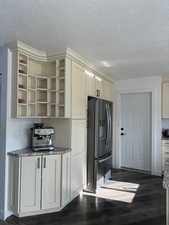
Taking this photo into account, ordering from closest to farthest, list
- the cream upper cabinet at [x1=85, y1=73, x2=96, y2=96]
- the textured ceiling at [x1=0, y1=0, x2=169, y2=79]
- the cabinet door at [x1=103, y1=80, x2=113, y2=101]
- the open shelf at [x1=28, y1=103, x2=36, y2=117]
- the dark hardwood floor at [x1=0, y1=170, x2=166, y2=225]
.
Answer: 1. the textured ceiling at [x1=0, y1=0, x2=169, y2=79]
2. the dark hardwood floor at [x1=0, y1=170, x2=166, y2=225]
3. the open shelf at [x1=28, y1=103, x2=36, y2=117]
4. the cream upper cabinet at [x1=85, y1=73, x2=96, y2=96]
5. the cabinet door at [x1=103, y1=80, x2=113, y2=101]

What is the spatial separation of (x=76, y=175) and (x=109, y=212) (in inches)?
31.0

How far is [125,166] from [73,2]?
14.2ft

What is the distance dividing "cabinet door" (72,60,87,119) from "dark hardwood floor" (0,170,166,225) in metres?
1.44

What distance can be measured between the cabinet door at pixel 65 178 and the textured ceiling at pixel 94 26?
171 centimetres

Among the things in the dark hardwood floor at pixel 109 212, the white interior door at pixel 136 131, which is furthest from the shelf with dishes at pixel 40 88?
the white interior door at pixel 136 131

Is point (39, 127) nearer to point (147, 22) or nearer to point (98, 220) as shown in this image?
point (98, 220)

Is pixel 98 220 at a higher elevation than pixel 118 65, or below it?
below

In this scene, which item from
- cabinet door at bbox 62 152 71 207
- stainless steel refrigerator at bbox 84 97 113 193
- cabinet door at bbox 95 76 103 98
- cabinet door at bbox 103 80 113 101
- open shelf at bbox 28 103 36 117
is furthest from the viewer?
cabinet door at bbox 103 80 113 101

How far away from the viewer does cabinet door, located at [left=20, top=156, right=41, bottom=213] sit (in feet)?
8.09

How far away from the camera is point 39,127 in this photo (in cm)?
288

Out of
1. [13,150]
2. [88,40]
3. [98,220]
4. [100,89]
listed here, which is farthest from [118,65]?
[98,220]

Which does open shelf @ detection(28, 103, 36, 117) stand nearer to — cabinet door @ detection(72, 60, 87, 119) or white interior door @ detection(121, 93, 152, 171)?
cabinet door @ detection(72, 60, 87, 119)

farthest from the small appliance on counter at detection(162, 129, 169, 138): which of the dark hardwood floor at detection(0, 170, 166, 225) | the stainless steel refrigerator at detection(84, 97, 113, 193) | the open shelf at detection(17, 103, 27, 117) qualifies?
the open shelf at detection(17, 103, 27, 117)

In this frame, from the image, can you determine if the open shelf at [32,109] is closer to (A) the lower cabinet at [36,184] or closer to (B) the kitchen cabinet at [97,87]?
(A) the lower cabinet at [36,184]
